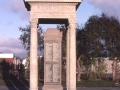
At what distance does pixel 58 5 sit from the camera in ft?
85.4

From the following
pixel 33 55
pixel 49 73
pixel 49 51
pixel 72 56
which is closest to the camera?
pixel 33 55

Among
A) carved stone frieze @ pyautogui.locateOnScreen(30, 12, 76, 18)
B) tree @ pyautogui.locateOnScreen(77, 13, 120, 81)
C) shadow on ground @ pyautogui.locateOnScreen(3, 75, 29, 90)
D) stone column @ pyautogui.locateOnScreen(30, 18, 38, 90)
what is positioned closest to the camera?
stone column @ pyautogui.locateOnScreen(30, 18, 38, 90)

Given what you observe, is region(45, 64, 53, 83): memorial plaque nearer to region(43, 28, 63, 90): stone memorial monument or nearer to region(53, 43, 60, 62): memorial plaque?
region(43, 28, 63, 90): stone memorial monument

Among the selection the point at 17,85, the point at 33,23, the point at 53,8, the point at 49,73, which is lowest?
the point at 17,85

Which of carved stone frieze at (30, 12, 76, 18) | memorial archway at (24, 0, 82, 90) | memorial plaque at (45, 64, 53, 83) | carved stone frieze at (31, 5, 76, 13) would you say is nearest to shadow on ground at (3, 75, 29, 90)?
memorial plaque at (45, 64, 53, 83)

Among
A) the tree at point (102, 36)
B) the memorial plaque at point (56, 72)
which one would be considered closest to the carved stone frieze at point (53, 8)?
the memorial plaque at point (56, 72)

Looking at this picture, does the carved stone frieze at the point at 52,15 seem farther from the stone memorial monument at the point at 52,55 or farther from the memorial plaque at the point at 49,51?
the memorial plaque at the point at 49,51

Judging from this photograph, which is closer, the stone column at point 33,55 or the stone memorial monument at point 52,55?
the stone column at point 33,55

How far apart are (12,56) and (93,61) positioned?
44.3 metres

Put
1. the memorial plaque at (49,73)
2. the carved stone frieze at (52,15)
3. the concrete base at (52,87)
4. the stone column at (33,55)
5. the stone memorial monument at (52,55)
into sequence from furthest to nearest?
the stone memorial monument at (52,55) < the memorial plaque at (49,73) < the concrete base at (52,87) < the carved stone frieze at (52,15) < the stone column at (33,55)

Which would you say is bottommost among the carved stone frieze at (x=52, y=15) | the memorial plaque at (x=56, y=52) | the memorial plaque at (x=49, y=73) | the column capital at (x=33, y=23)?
the memorial plaque at (x=49, y=73)

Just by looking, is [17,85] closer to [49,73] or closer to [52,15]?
[49,73]

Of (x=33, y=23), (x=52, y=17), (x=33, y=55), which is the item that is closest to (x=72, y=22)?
(x=52, y=17)

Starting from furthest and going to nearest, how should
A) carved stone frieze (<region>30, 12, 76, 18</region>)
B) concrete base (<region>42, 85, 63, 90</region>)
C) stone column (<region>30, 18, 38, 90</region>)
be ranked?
concrete base (<region>42, 85, 63, 90</region>) → carved stone frieze (<region>30, 12, 76, 18</region>) → stone column (<region>30, 18, 38, 90</region>)
